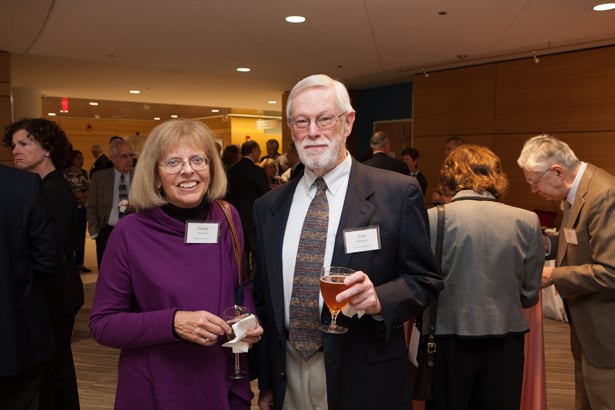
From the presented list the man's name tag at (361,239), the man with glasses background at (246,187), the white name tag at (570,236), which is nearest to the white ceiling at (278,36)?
the man with glasses background at (246,187)

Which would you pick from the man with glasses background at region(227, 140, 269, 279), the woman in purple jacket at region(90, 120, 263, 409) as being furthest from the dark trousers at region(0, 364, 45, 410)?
the man with glasses background at region(227, 140, 269, 279)

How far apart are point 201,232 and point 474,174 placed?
1294 millimetres

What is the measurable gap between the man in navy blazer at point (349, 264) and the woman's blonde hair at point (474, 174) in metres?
0.76

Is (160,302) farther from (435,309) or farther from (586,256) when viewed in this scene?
(586,256)

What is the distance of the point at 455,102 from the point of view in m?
7.77

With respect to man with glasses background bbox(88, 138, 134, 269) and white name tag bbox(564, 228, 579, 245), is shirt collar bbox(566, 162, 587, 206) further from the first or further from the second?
man with glasses background bbox(88, 138, 134, 269)

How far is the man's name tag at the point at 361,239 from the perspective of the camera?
149 cm

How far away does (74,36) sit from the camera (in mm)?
5691

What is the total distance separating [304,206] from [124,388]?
795 mm

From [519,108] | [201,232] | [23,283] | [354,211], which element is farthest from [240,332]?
[519,108]

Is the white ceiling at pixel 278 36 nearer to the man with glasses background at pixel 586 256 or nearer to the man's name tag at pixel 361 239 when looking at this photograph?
the man with glasses background at pixel 586 256

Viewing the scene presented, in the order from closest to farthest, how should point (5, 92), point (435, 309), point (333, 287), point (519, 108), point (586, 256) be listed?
point (333, 287)
point (435, 309)
point (586, 256)
point (5, 92)
point (519, 108)

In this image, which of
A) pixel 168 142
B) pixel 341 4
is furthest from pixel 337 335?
pixel 341 4

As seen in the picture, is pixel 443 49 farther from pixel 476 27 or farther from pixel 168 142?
pixel 168 142
